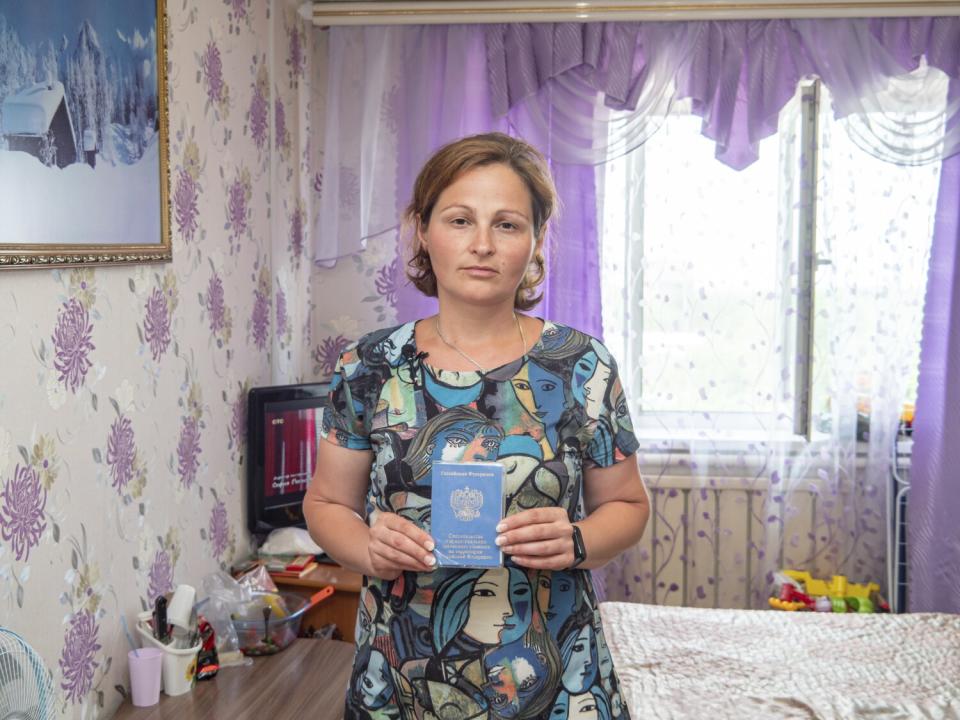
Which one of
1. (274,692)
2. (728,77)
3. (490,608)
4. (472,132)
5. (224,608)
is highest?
(728,77)

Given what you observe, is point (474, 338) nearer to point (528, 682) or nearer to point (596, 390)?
point (596, 390)

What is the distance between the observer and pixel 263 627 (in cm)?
232

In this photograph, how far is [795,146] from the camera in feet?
11.0

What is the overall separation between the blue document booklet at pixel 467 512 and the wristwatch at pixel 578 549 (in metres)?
0.10

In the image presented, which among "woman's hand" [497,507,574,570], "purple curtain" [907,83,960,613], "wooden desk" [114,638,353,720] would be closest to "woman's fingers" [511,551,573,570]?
"woman's hand" [497,507,574,570]

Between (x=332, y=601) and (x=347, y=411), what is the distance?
1438mm

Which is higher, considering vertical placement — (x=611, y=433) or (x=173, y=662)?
(x=611, y=433)

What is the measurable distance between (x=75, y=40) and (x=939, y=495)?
2.88m

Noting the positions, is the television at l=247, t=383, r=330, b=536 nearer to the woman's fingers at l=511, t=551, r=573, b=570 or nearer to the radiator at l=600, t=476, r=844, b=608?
the radiator at l=600, t=476, r=844, b=608

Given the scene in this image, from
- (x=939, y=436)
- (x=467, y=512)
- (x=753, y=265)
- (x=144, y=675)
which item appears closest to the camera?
(x=467, y=512)

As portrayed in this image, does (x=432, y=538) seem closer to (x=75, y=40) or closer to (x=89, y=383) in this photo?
(x=89, y=383)

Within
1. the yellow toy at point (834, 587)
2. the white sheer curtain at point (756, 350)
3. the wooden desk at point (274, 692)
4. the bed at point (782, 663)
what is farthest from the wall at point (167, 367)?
the yellow toy at point (834, 587)

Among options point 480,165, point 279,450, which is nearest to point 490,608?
point 480,165

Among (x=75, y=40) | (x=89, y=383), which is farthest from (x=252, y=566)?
(x=75, y=40)
